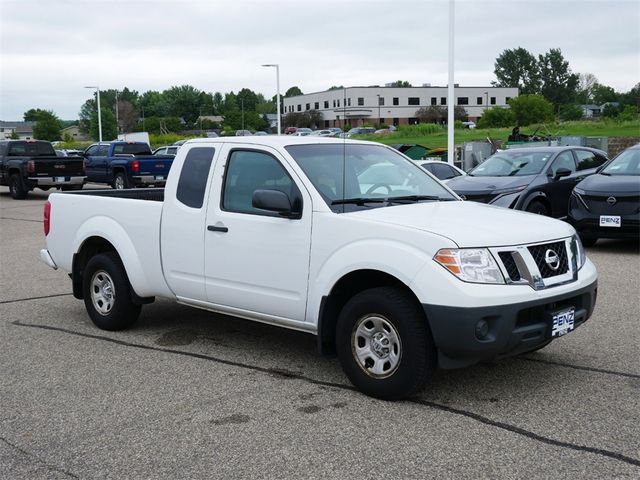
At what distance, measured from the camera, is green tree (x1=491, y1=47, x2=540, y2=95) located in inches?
5723

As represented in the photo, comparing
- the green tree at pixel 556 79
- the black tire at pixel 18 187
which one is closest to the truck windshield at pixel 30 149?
the black tire at pixel 18 187

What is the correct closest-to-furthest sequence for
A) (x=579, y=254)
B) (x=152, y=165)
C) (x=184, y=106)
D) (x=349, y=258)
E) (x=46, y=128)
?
1. (x=349, y=258)
2. (x=579, y=254)
3. (x=152, y=165)
4. (x=46, y=128)
5. (x=184, y=106)

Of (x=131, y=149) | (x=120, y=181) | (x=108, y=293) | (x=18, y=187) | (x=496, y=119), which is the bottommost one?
(x=108, y=293)

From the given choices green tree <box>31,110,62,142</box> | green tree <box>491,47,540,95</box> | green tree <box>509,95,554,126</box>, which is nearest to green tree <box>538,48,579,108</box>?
green tree <box>491,47,540,95</box>

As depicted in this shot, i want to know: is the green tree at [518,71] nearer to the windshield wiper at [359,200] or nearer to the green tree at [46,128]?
the green tree at [46,128]

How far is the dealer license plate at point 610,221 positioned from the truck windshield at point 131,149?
20643 mm

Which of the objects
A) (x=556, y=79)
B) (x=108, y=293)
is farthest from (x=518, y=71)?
(x=108, y=293)

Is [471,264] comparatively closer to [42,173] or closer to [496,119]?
[42,173]

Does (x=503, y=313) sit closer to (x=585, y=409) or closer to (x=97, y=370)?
(x=585, y=409)

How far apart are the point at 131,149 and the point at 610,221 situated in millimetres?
21070

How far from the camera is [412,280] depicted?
484 centimetres

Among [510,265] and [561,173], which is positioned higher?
[561,173]

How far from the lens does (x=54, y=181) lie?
83.4ft

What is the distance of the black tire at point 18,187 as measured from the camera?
25.7 meters
